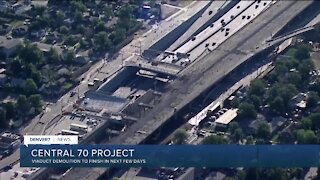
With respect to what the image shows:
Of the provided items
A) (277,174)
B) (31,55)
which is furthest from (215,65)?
(277,174)

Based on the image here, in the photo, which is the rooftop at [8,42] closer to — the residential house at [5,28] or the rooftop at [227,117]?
the residential house at [5,28]

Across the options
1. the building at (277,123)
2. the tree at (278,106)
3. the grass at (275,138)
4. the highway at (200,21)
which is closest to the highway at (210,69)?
the highway at (200,21)

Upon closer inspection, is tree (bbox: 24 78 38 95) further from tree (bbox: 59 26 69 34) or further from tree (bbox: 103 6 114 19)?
tree (bbox: 103 6 114 19)

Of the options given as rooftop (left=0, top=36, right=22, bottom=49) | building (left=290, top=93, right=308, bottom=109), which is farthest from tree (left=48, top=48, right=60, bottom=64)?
building (left=290, top=93, right=308, bottom=109)

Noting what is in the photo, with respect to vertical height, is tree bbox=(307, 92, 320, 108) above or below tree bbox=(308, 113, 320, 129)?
above

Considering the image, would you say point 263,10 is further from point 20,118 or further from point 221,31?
point 20,118
